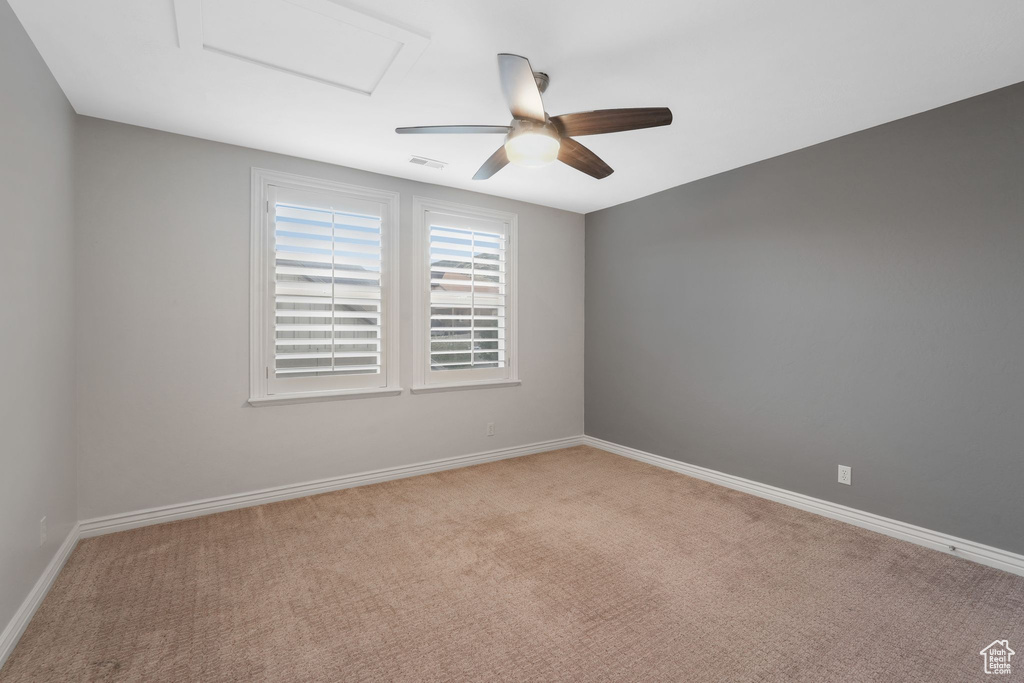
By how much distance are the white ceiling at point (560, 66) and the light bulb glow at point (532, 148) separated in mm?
399

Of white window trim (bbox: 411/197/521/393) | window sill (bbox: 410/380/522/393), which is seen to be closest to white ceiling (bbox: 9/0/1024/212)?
white window trim (bbox: 411/197/521/393)

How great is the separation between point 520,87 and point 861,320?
2.60 m

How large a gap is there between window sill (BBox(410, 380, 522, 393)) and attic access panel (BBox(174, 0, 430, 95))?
2.37m

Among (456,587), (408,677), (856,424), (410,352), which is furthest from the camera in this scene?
(410,352)

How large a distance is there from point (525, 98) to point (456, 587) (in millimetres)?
2248

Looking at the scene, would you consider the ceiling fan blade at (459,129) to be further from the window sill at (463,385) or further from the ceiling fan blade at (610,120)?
the window sill at (463,385)

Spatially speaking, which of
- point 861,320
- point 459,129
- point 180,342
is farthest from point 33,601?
point 861,320

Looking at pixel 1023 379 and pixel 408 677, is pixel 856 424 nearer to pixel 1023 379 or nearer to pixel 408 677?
pixel 1023 379

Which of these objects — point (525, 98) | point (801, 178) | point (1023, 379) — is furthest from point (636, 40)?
point (1023, 379)

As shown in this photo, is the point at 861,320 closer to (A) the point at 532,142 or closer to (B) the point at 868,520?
(B) the point at 868,520

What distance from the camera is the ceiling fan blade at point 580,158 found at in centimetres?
232

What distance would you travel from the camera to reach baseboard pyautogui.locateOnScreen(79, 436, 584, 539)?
2.83 metres

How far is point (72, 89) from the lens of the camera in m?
2.45

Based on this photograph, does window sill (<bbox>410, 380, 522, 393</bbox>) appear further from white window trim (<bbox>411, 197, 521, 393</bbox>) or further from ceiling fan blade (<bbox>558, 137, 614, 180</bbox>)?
ceiling fan blade (<bbox>558, 137, 614, 180</bbox>)
